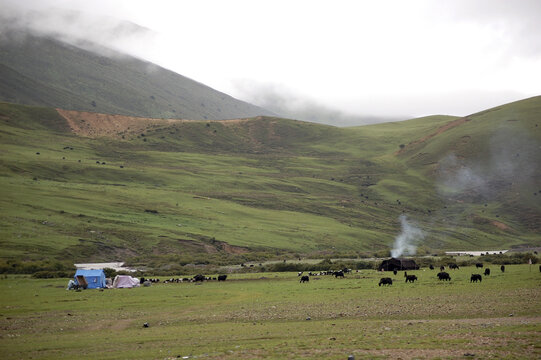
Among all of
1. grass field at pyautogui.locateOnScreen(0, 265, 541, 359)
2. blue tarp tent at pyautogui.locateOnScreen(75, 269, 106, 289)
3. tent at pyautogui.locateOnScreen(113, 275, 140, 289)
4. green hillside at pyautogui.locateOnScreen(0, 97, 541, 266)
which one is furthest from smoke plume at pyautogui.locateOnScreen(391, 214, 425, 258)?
blue tarp tent at pyautogui.locateOnScreen(75, 269, 106, 289)

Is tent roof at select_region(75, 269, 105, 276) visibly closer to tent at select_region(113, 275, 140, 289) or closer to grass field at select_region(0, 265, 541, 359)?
tent at select_region(113, 275, 140, 289)

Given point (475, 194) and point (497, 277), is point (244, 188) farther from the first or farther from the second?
point (497, 277)

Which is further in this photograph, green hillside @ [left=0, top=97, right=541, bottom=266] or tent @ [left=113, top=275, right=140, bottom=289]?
green hillside @ [left=0, top=97, right=541, bottom=266]

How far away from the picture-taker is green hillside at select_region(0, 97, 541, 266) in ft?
303

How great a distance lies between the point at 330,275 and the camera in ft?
200

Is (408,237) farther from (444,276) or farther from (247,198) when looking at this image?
(444,276)

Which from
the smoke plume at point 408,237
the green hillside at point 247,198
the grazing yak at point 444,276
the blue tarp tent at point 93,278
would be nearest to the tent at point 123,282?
the blue tarp tent at point 93,278

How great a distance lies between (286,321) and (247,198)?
113181 mm

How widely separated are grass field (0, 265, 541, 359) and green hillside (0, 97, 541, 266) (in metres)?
39.1

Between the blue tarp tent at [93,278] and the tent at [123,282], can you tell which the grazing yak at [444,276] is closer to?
the tent at [123,282]

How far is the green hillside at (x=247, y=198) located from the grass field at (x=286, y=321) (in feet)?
128

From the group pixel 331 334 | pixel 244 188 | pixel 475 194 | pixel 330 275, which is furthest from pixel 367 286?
pixel 475 194

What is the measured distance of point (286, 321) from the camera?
29.2 metres

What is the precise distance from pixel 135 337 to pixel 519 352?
1698 centimetres
